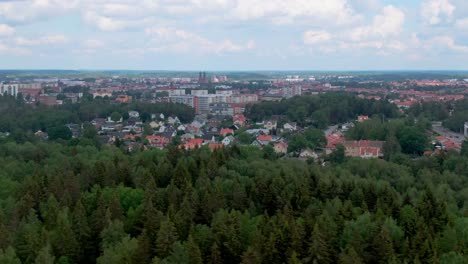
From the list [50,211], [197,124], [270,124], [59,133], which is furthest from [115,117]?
[50,211]

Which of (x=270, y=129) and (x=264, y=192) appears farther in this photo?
(x=270, y=129)

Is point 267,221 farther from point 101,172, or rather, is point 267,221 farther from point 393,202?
point 101,172

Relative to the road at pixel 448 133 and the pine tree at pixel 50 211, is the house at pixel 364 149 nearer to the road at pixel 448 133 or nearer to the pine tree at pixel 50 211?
the road at pixel 448 133

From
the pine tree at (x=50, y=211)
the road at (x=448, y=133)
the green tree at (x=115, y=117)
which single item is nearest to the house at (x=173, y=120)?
the green tree at (x=115, y=117)

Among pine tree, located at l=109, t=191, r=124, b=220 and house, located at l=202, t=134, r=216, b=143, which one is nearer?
pine tree, located at l=109, t=191, r=124, b=220

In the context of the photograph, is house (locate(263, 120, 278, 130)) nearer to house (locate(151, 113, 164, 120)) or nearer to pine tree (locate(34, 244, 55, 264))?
house (locate(151, 113, 164, 120))

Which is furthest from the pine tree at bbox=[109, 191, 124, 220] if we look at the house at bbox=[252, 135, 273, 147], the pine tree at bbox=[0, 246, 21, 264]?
the house at bbox=[252, 135, 273, 147]

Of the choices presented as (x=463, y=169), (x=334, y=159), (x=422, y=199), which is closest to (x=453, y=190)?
(x=463, y=169)

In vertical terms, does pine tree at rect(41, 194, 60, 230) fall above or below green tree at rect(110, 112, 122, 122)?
above
